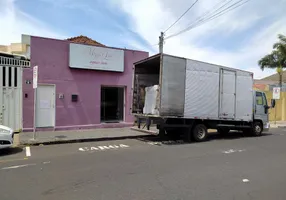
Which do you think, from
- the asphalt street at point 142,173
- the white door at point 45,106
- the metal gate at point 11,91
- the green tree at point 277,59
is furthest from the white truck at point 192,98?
the green tree at point 277,59

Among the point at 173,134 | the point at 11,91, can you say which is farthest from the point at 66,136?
the point at 173,134

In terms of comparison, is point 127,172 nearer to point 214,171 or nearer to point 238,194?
point 214,171

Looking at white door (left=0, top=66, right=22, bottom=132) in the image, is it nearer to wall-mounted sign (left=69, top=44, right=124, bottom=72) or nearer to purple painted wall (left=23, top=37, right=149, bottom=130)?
purple painted wall (left=23, top=37, right=149, bottom=130)

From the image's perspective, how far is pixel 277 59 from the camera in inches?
1158

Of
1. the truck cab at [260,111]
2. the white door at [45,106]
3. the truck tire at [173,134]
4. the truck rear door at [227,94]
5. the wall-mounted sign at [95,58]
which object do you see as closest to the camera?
the truck rear door at [227,94]

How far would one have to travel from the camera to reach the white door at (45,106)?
43.9 ft

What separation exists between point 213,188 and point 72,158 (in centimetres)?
440

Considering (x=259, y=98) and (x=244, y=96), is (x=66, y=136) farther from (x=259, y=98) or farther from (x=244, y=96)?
(x=259, y=98)

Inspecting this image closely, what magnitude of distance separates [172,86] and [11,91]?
7.71 metres

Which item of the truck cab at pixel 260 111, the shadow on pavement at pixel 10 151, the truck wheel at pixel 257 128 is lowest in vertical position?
the shadow on pavement at pixel 10 151

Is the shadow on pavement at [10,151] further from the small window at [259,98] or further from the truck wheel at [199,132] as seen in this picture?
the small window at [259,98]

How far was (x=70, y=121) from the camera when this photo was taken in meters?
14.1

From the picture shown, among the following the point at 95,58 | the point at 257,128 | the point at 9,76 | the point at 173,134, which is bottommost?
the point at 173,134

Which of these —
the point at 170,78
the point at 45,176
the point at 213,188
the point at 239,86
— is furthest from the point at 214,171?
the point at 239,86
